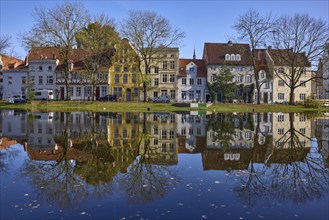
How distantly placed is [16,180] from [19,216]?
290 centimetres

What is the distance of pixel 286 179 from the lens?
9.14m

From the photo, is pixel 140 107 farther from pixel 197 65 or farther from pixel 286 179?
pixel 286 179

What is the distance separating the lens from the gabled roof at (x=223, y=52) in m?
66.6

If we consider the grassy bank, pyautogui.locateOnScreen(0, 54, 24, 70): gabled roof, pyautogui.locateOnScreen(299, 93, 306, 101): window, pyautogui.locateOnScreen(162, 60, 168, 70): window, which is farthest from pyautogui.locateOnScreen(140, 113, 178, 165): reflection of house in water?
pyautogui.locateOnScreen(0, 54, 24, 70): gabled roof

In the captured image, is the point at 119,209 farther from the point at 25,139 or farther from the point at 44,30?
the point at 44,30

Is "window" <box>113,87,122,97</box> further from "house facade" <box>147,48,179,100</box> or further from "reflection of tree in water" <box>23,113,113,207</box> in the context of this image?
"reflection of tree in water" <box>23,113,113,207</box>

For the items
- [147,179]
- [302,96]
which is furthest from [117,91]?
[147,179]

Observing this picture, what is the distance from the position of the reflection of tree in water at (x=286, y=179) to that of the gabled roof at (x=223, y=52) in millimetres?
54383

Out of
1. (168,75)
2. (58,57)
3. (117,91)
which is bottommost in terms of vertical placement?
(117,91)

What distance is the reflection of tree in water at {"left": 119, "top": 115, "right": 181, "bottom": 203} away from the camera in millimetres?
7793

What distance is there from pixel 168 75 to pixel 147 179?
5841cm

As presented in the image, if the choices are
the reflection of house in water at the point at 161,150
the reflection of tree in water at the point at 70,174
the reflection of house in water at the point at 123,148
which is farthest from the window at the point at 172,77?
the reflection of tree in water at the point at 70,174

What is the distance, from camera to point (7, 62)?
74.9 metres

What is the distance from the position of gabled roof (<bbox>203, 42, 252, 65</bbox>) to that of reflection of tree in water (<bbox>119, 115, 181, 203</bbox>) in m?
56.3
